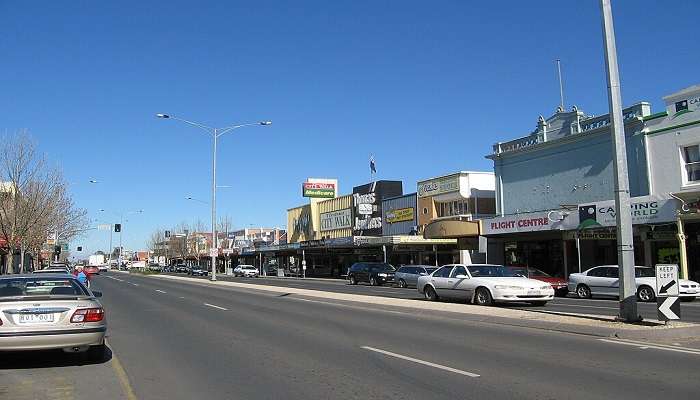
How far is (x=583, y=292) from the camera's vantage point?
26734 millimetres

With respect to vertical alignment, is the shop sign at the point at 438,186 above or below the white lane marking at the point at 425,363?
above

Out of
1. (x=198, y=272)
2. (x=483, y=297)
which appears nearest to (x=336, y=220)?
(x=198, y=272)

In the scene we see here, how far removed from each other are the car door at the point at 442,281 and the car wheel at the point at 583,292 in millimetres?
7324

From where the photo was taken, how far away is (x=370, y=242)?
4991 cm

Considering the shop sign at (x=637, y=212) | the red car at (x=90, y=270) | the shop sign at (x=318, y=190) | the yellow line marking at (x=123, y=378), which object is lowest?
the yellow line marking at (x=123, y=378)

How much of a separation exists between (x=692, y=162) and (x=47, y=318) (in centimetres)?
2805

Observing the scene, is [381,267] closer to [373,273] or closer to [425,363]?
[373,273]

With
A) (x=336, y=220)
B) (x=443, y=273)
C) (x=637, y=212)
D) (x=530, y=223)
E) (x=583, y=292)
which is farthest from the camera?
(x=336, y=220)

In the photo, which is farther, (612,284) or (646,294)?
(612,284)

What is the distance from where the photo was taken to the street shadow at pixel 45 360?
396 inches

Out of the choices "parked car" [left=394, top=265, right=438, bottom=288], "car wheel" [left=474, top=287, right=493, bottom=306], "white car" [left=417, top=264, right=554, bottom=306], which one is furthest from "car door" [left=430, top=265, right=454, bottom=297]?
"parked car" [left=394, top=265, right=438, bottom=288]

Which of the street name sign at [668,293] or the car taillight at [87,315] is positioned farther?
the street name sign at [668,293]

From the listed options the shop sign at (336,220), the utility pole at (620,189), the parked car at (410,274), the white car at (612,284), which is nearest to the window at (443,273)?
the white car at (612,284)

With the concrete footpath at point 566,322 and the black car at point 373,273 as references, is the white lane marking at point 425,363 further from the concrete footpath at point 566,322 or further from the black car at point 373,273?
the black car at point 373,273
